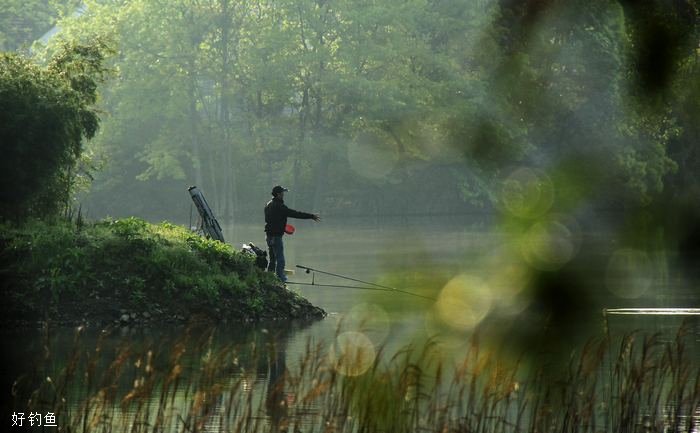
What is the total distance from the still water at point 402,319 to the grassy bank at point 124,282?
866 millimetres

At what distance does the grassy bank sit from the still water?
87 cm

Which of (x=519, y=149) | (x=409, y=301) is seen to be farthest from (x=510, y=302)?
(x=519, y=149)

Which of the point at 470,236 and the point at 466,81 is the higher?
the point at 466,81

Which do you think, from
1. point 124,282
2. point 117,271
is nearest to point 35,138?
point 117,271

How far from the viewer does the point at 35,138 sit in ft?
91.0

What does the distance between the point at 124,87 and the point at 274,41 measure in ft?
28.7

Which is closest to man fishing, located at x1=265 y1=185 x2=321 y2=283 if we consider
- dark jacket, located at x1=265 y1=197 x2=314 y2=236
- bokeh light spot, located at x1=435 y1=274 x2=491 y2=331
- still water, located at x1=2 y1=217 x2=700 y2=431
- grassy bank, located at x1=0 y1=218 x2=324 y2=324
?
dark jacket, located at x1=265 y1=197 x2=314 y2=236

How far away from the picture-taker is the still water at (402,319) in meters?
16.3

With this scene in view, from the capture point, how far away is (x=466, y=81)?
249 ft

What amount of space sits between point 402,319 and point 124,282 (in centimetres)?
451

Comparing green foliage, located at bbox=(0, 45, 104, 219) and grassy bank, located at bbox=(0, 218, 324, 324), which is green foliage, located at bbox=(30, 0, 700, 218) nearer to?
green foliage, located at bbox=(0, 45, 104, 219)

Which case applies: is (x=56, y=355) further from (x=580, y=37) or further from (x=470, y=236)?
(x=580, y=37)

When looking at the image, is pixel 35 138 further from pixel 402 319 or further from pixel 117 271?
pixel 402 319

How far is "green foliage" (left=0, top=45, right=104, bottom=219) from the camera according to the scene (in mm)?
27328
